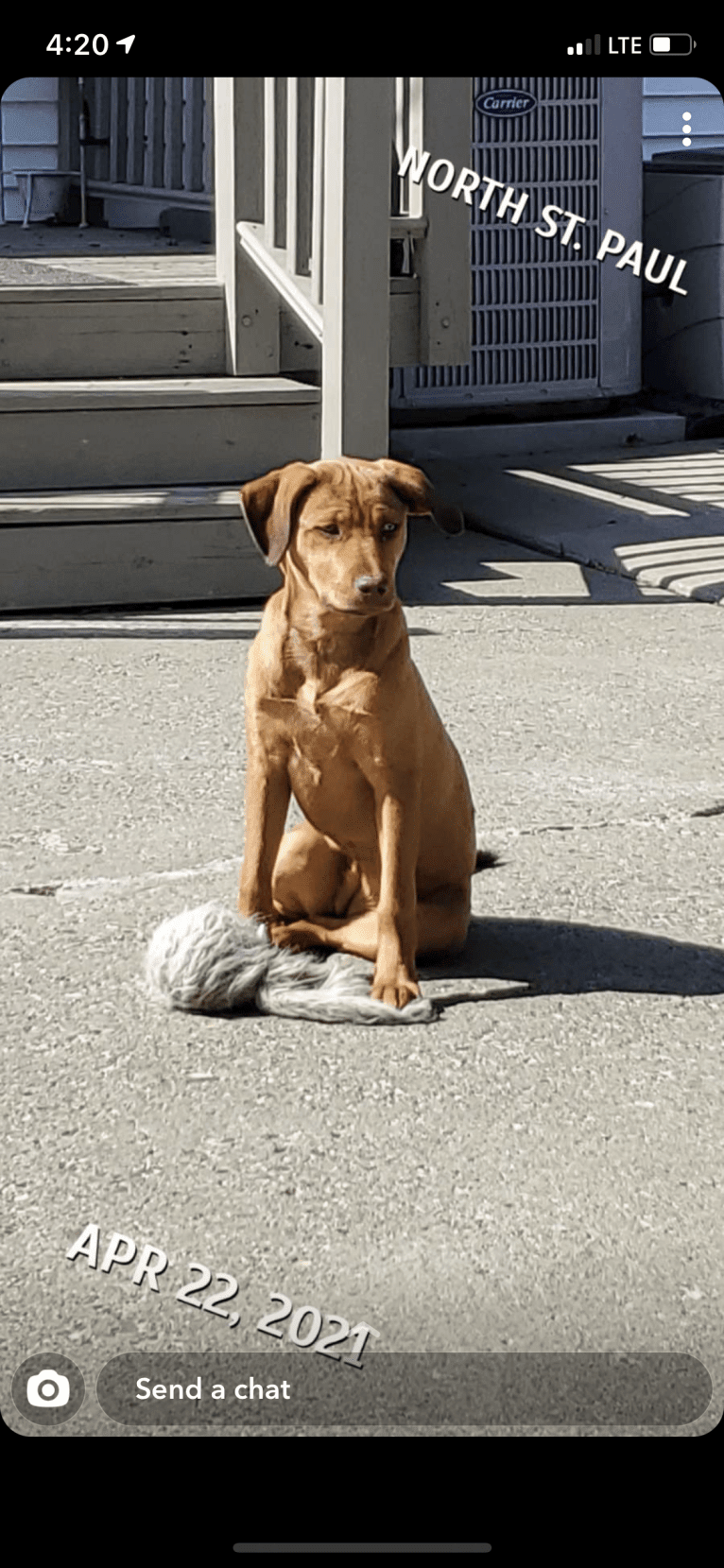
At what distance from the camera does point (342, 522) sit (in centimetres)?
259

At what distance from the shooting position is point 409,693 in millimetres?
2752

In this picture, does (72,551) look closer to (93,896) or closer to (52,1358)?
(93,896)

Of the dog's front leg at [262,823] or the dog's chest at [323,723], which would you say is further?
the dog's front leg at [262,823]

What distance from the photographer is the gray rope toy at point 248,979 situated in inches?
109

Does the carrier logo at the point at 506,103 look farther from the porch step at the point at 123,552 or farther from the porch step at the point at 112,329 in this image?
the porch step at the point at 123,552

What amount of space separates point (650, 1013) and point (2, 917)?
1.15 m

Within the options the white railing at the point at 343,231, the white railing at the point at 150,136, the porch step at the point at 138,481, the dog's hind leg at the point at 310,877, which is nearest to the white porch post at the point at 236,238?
the white railing at the point at 343,231

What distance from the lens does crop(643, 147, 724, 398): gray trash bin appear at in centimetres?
846

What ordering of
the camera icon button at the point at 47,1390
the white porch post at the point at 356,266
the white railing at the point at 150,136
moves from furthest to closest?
the white railing at the point at 150,136
the white porch post at the point at 356,266
the camera icon button at the point at 47,1390

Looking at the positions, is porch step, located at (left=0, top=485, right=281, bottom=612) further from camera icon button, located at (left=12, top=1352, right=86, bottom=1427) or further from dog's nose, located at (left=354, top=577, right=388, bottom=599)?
camera icon button, located at (left=12, top=1352, right=86, bottom=1427)

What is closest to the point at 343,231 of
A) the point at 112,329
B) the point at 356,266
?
the point at 356,266
